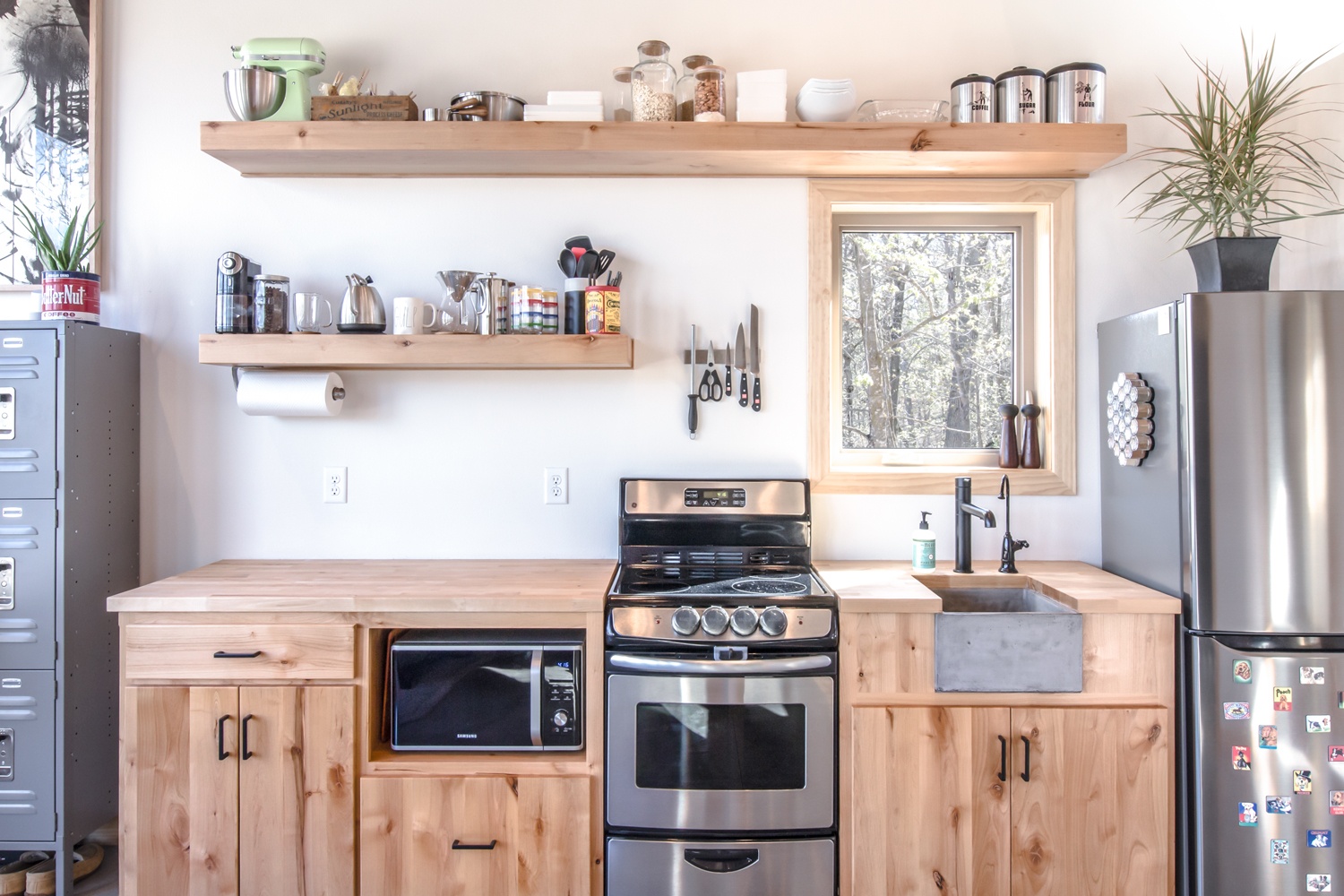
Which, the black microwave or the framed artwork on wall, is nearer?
the black microwave

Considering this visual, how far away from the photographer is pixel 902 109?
7.34ft

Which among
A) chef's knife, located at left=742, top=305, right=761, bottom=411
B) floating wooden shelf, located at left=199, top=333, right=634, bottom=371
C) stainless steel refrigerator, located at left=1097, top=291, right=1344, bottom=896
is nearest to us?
stainless steel refrigerator, located at left=1097, top=291, right=1344, bottom=896

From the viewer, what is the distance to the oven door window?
1837mm

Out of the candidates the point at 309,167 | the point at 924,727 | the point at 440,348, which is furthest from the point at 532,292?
the point at 924,727

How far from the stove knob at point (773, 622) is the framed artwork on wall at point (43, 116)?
2.28m

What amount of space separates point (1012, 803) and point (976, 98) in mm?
1857

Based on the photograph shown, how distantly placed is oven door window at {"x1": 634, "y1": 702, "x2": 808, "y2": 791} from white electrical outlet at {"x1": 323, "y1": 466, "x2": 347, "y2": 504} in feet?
4.02

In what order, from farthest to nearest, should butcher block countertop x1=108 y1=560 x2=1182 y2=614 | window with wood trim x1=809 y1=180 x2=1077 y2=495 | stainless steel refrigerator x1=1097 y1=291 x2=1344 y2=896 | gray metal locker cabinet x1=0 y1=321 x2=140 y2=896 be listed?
window with wood trim x1=809 y1=180 x2=1077 y2=495 < gray metal locker cabinet x1=0 y1=321 x2=140 y2=896 < butcher block countertop x1=108 y1=560 x2=1182 y2=614 < stainless steel refrigerator x1=1097 y1=291 x2=1344 y2=896

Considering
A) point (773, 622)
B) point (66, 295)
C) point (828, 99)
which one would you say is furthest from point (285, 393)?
A: point (828, 99)

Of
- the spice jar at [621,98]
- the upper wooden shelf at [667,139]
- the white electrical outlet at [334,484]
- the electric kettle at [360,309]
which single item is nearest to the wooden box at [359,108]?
the upper wooden shelf at [667,139]

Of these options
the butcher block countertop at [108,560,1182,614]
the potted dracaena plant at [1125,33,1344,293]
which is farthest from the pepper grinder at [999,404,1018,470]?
the potted dracaena plant at [1125,33,1344,293]

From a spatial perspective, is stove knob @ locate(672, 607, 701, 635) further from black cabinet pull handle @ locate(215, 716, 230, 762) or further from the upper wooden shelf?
the upper wooden shelf

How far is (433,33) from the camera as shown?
7.89 ft

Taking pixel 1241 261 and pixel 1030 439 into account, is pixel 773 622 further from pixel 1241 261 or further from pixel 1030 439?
pixel 1241 261
